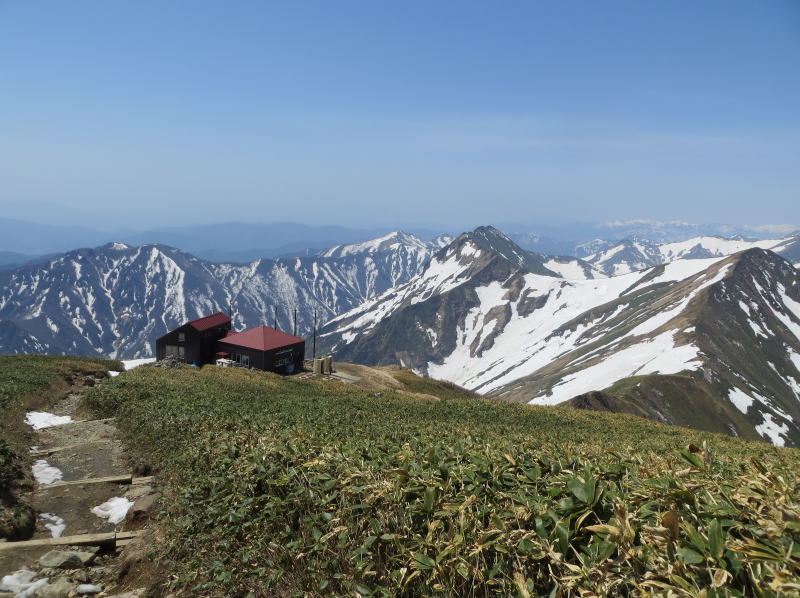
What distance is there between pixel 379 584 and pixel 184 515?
490 cm

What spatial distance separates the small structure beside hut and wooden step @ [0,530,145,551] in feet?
183

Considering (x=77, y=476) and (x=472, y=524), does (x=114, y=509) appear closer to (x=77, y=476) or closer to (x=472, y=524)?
(x=77, y=476)

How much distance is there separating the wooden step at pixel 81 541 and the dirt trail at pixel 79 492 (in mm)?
93

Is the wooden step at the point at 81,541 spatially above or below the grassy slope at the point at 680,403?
above

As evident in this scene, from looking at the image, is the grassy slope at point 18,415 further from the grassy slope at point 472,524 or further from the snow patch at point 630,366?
the snow patch at point 630,366

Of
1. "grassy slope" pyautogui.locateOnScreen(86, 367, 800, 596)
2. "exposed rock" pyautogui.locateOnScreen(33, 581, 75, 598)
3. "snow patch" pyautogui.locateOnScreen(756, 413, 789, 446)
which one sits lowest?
"snow patch" pyautogui.locateOnScreen(756, 413, 789, 446)

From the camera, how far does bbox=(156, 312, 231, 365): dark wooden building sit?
226 feet

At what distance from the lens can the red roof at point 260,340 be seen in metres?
64.8

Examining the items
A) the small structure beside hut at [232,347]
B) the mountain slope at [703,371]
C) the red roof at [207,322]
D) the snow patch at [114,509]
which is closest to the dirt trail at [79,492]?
the snow patch at [114,509]

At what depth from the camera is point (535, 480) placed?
5109mm

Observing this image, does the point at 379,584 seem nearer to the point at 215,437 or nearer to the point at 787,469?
the point at 787,469

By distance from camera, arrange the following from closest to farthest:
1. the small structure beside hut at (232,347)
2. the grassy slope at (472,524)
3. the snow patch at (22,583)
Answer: the grassy slope at (472,524) → the snow patch at (22,583) → the small structure beside hut at (232,347)

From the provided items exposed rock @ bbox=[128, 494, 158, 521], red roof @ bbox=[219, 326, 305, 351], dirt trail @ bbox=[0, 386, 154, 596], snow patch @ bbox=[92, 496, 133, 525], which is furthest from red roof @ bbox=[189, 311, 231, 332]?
exposed rock @ bbox=[128, 494, 158, 521]

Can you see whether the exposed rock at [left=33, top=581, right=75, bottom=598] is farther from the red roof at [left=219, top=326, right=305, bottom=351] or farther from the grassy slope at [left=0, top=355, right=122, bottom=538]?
the red roof at [left=219, top=326, right=305, bottom=351]
